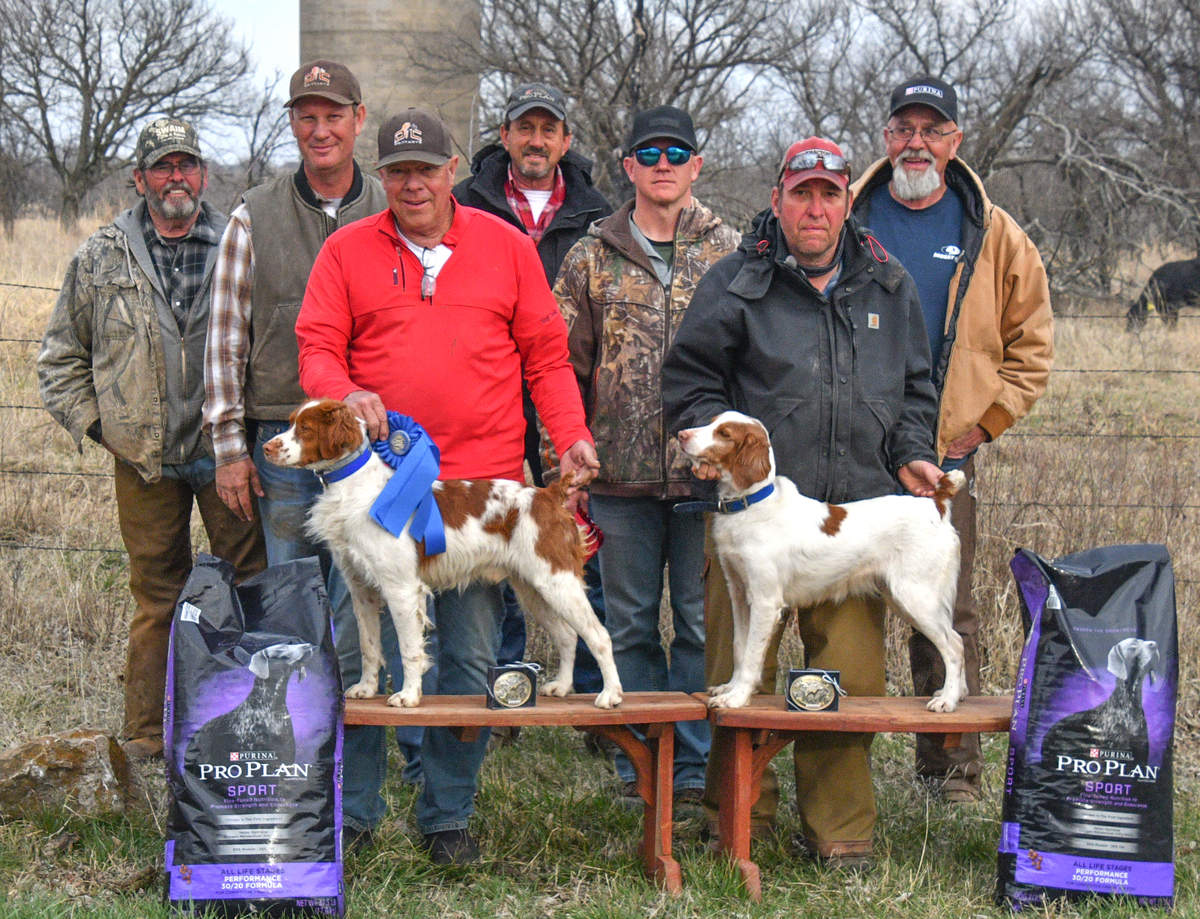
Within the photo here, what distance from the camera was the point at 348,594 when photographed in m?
4.14

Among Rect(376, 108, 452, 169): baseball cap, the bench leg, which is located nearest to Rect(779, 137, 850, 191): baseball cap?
Rect(376, 108, 452, 169): baseball cap

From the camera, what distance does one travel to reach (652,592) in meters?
4.69

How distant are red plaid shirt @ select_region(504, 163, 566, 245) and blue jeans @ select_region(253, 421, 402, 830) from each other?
1.60m

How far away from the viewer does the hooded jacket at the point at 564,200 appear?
527 centimetres

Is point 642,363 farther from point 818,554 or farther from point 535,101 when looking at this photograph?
point 535,101

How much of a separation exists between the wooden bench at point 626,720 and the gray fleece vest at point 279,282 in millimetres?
1103

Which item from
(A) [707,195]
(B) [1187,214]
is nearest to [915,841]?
(A) [707,195]

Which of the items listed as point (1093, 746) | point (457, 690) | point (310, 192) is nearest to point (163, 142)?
point (310, 192)

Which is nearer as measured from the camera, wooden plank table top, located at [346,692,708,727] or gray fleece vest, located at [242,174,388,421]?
wooden plank table top, located at [346,692,708,727]

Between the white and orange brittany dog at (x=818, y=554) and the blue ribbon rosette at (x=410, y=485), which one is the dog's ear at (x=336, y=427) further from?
the white and orange brittany dog at (x=818, y=554)

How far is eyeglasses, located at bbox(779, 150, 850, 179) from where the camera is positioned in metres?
3.89

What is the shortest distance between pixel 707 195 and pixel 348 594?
30.7 ft

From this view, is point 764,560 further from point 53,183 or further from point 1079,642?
point 53,183

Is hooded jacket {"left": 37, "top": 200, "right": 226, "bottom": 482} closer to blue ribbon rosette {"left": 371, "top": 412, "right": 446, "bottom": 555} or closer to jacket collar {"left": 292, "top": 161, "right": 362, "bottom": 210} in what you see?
jacket collar {"left": 292, "top": 161, "right": 362, "bottom": 210}
